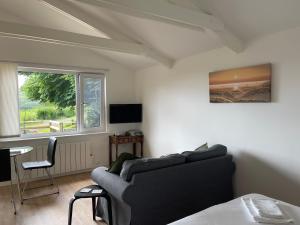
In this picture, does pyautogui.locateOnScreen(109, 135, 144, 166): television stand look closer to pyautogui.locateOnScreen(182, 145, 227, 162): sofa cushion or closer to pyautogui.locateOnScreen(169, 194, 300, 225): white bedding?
pyautogui.locateOnScreen(182, 145, 227, 162): sofa cushion

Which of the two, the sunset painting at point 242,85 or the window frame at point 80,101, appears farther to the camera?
the window frame at point 80,101

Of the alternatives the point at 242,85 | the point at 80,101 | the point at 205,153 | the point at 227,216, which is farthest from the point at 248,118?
the point at 80,101

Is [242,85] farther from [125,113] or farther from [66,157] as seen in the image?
[66,157]

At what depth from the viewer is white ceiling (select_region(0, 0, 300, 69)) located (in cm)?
252

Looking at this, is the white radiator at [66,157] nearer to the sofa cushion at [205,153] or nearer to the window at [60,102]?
the window at [60,102]

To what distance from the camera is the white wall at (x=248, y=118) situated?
269 centimetres

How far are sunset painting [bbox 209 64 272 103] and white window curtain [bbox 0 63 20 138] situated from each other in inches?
131

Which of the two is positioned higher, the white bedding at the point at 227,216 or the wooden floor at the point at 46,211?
the white bedding at the point at 227,216

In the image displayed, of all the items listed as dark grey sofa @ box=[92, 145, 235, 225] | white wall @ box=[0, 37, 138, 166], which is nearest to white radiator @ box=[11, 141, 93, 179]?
white wall @ box=[0, 37, 138, 166]

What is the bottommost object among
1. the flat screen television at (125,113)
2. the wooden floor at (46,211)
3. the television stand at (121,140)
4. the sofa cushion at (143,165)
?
the wooden floor at (46,211)

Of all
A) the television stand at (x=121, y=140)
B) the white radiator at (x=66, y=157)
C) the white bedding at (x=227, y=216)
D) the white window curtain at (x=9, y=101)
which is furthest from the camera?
the television stand at (x=121, y=140)

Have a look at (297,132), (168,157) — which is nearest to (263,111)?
(297,132)

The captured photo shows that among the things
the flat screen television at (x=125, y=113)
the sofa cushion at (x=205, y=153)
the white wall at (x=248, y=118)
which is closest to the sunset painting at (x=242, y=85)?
the white wall at (x=248, y=118)

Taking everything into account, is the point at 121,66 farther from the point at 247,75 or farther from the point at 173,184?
the point at 173,184
